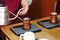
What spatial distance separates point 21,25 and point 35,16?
1.12 m

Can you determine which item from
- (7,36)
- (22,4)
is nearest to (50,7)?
(22,4)

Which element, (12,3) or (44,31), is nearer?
(44,31)

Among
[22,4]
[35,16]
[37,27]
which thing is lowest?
[35,16]

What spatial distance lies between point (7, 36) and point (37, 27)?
0.87 feet

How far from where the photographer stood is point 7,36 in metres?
1.29

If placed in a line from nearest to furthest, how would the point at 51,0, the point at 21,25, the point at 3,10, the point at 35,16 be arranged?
the point at 3,10 → the point at 21,25 → the point at 51,0 → the point at 35,16

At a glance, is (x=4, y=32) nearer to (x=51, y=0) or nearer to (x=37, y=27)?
(x=37, y=27)

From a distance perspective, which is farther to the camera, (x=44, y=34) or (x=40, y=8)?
(x=40, y=8)

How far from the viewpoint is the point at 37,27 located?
1387 millimetres

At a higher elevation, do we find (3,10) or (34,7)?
(3,10)

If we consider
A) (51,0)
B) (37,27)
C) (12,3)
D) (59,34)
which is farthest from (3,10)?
(51,0)

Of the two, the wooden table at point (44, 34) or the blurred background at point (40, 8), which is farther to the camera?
the blurred background at point (40, 8)

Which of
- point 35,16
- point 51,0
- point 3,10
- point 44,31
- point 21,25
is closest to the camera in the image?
point 3,10

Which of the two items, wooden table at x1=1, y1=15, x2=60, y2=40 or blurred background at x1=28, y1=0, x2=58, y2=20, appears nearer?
wooden table at x1=1, y1=15, x2=60, y2=40
